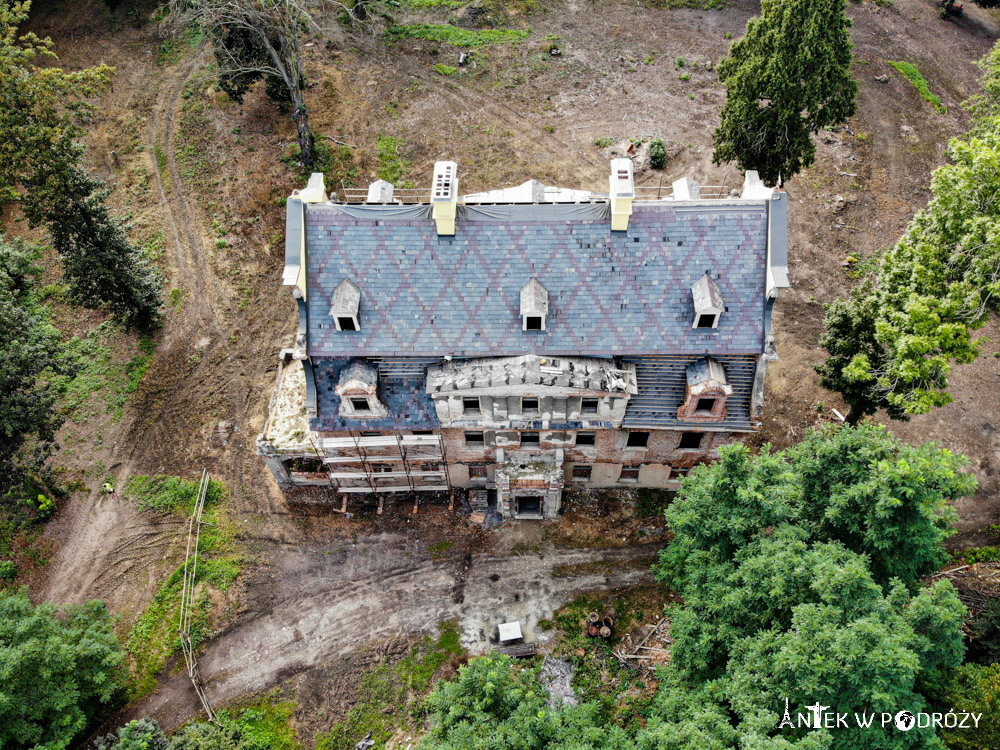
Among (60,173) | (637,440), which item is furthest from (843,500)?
(60,173)

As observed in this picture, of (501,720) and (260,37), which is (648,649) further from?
(260,37)

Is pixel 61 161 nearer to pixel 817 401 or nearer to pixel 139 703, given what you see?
pixel 139 703

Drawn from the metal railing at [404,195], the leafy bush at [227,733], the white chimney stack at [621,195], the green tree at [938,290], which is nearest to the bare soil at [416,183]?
the leafy bush at [227,733]

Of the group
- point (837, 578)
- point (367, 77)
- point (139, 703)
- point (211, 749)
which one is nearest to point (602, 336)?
point (837, 578)

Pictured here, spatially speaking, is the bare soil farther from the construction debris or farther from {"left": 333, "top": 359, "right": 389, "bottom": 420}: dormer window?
{"left": 333, "top": 359, "right": 389, "bottom": 420}: dormer window

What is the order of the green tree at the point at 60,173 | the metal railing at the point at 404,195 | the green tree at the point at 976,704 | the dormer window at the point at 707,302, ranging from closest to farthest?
the green tree at the point at 976,704 → the dormer window at the point at 707,302 → the green tree at the point at 60,173 → the metal railing at the point at 404,195

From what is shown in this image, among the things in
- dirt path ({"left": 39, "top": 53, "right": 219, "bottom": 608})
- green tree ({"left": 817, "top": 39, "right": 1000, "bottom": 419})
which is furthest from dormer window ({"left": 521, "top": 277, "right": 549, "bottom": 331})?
dirt path ({"left": 39, "top": 53, "right": 219, "bottom": 608})
